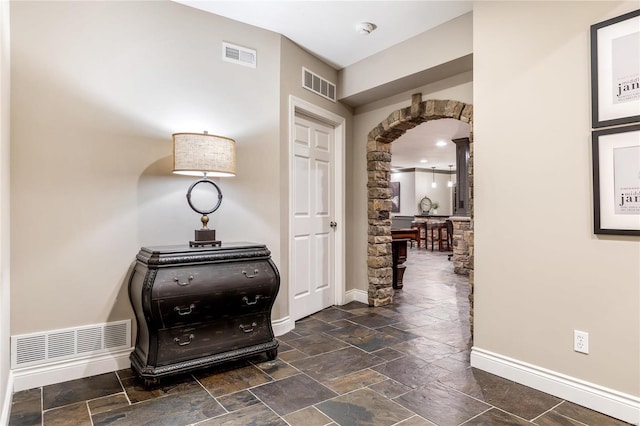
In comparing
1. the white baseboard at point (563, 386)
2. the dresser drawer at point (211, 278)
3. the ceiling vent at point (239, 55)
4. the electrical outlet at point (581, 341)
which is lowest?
the white baseboard at point (563, 386)

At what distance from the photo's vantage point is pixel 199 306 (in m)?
2.35

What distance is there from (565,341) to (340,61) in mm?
3249

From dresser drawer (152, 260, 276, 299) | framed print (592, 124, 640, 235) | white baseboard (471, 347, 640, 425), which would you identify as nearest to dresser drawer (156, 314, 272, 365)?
dresser drawer (152, 260, 276, 299)

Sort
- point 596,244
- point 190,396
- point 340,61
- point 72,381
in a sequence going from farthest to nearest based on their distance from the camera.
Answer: point 340,61 → point 72,381 → point 190,396 → point 596,244

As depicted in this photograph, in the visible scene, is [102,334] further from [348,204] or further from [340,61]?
[340,61]

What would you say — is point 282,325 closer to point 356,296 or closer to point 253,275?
point 253,275

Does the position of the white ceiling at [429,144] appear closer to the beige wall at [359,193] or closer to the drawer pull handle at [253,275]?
the beige wall at [359,193]

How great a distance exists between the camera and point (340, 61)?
392 centimetres

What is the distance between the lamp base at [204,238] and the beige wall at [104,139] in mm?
249

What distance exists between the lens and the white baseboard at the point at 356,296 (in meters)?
4.34

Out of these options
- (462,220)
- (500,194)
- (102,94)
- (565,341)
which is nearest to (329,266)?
(500,194)

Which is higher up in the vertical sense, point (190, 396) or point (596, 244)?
point (596, 244)

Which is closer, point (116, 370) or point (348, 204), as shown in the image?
point (116, 370)

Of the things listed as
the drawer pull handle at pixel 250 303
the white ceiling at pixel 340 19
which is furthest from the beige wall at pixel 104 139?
the drawer pull handle at pixel 250 303
